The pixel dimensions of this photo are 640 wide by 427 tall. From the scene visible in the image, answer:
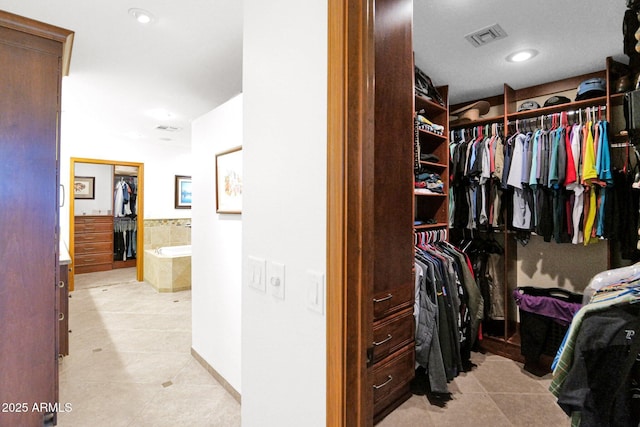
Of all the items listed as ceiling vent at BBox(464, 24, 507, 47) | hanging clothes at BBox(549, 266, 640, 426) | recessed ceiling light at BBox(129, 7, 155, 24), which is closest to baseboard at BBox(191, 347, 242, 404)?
hanging clothes at BBox(549, 266, 640, 426)

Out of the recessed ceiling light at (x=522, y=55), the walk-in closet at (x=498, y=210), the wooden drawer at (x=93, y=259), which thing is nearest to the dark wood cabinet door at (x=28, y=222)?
the walk-in closet at (x=498, y=210)

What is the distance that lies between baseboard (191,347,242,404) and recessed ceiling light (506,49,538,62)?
127 inches

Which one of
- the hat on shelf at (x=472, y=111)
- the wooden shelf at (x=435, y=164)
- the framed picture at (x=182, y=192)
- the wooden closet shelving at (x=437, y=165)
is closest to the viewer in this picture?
the wooden shelf at (x=435, y=164)

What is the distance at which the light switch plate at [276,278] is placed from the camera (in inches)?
41.1

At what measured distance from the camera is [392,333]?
1.77 m

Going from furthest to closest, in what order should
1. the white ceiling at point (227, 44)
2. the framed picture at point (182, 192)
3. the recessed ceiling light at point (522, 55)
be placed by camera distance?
1. the framed picture at point (182, 192)
2. the recessed ceiling light at point (522, 55)
3. the white ceiling at point (227, 44)

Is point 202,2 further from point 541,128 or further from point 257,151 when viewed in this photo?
point 541,128

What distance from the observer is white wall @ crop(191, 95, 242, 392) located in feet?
7.20

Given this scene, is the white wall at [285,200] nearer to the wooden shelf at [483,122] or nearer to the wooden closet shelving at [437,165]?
the wooden closet shelving at [437,165]

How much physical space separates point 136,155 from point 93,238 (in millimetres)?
2040

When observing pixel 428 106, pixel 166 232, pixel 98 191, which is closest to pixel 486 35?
pixel 428 106

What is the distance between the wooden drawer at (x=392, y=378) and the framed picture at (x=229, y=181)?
53.0 inches

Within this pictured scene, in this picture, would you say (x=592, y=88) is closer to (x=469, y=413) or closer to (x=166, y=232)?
(x=469, y=413)

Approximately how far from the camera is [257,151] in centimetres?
118
